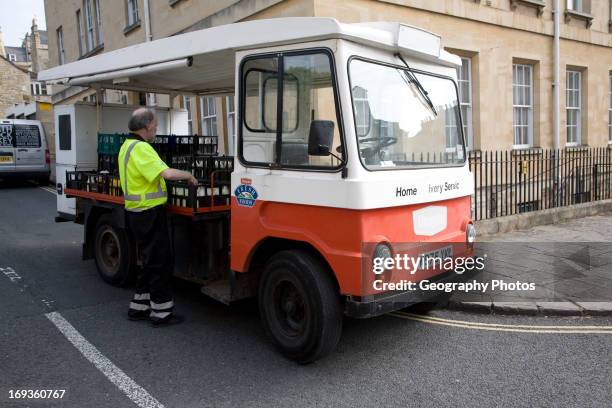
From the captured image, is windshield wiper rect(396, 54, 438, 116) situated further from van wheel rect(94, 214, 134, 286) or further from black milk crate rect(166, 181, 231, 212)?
van wheel rect(94, 214, 134, 286)

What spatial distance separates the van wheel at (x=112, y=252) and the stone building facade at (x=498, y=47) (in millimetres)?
2577

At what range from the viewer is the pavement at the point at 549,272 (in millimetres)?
5246

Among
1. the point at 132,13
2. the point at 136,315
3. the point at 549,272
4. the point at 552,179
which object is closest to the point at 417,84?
the point at 136,315

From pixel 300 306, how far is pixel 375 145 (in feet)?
4.29

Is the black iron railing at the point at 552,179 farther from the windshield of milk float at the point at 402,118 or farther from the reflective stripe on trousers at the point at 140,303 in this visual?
the reflective stripe on trousers at the point at 140,303

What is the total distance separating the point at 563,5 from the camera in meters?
13.9

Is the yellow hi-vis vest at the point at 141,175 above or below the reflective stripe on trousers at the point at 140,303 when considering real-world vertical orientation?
above

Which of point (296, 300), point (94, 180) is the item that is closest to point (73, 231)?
point (94, 180)

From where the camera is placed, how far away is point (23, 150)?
1711 centimetres

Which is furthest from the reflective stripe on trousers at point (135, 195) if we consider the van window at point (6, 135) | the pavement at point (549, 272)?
the van window at point (6, 135)

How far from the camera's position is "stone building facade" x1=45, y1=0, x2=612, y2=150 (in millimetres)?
10133

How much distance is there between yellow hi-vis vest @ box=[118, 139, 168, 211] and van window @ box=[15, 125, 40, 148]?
46.9 feet

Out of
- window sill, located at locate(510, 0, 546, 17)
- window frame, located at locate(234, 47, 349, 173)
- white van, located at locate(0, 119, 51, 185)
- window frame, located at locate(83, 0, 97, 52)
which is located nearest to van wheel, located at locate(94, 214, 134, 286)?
window frame, located at locate(234, 47, 349, 173)

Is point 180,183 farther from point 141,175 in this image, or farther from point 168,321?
point 168,321
